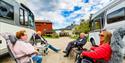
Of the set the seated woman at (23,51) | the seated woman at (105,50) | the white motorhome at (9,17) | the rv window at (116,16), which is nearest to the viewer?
the seated woman at (105,50)

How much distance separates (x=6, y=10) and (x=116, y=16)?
3.85m

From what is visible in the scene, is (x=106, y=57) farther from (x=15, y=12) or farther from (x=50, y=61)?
(x=15, y=12)

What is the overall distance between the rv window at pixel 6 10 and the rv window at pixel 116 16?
3.69m

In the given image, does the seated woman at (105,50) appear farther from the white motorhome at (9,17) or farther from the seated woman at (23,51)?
the white motorhome at (9,17)

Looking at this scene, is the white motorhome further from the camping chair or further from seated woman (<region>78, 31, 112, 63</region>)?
seated woman (<region>78, 31, 112, 63</region>)

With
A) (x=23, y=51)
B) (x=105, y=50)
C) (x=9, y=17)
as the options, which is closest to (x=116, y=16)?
(x=9, y=17)

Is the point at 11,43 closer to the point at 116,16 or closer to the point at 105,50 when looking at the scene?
Answer: the point at 105,50

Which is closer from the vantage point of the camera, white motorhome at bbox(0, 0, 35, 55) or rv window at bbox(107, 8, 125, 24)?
white motorhome at bbox(0, 0, 35, 55)

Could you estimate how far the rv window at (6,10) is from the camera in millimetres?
6651

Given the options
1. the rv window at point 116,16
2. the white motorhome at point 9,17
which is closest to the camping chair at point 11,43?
the white motorhome at point 9,17

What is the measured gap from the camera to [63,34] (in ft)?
105

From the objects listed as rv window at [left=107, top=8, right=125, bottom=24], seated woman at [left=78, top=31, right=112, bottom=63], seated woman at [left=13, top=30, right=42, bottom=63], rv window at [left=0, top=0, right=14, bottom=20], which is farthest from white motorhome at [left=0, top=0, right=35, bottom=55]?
rv window at [left=107, top=8, right=125, bottom=24]

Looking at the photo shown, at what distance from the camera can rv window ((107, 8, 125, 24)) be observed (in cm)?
757

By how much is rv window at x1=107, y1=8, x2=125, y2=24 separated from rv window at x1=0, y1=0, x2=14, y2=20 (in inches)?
145
